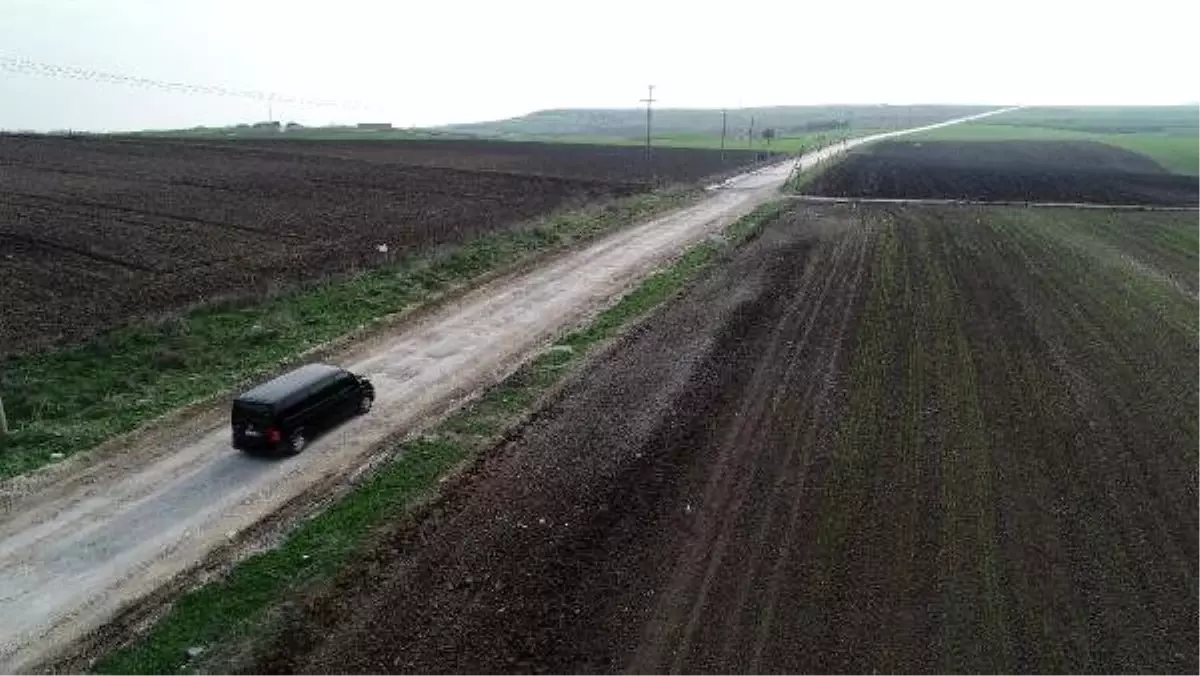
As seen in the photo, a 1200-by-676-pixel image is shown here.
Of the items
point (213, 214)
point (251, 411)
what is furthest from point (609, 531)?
point (213, 214)

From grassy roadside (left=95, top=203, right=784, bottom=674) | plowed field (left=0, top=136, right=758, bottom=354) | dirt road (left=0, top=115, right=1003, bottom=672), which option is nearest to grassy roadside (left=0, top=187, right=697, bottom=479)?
dirt road (left=0, top=115, right=1003, bottom=672)

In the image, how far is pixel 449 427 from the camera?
70.4 ft

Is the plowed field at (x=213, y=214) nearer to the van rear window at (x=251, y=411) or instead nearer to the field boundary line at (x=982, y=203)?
the van rear window at (x=251, y=411)

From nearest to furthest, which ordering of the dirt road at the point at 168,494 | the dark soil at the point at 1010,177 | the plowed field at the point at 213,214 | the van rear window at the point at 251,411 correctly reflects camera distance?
the dirt road at the point at 168,494 → the van rear window at the point at 251,411 → the plowed field at the point at 213,214 → the dark soil at the point at 1010,177

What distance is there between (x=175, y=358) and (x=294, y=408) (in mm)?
7796

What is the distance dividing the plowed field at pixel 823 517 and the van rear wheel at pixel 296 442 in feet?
14.1

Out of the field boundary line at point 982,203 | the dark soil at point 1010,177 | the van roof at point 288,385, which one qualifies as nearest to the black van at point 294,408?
the van roof at point 288,385

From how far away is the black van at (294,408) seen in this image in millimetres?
19047

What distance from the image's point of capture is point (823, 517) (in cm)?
Answer: 1728

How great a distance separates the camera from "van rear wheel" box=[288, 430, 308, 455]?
19.5 metres

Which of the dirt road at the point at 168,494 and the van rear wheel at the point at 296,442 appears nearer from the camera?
the dirt road at the point at 168,494

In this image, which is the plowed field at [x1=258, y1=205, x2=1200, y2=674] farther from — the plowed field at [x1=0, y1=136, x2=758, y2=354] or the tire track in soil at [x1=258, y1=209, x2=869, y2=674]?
the plowed field at [x1=0, y1=136, x2=758, y2=354]

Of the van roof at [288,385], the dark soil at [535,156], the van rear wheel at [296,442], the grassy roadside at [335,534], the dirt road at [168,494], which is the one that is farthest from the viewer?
the dark soil at [535,156]

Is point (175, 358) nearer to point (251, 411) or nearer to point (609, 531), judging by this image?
point (251, 411)
